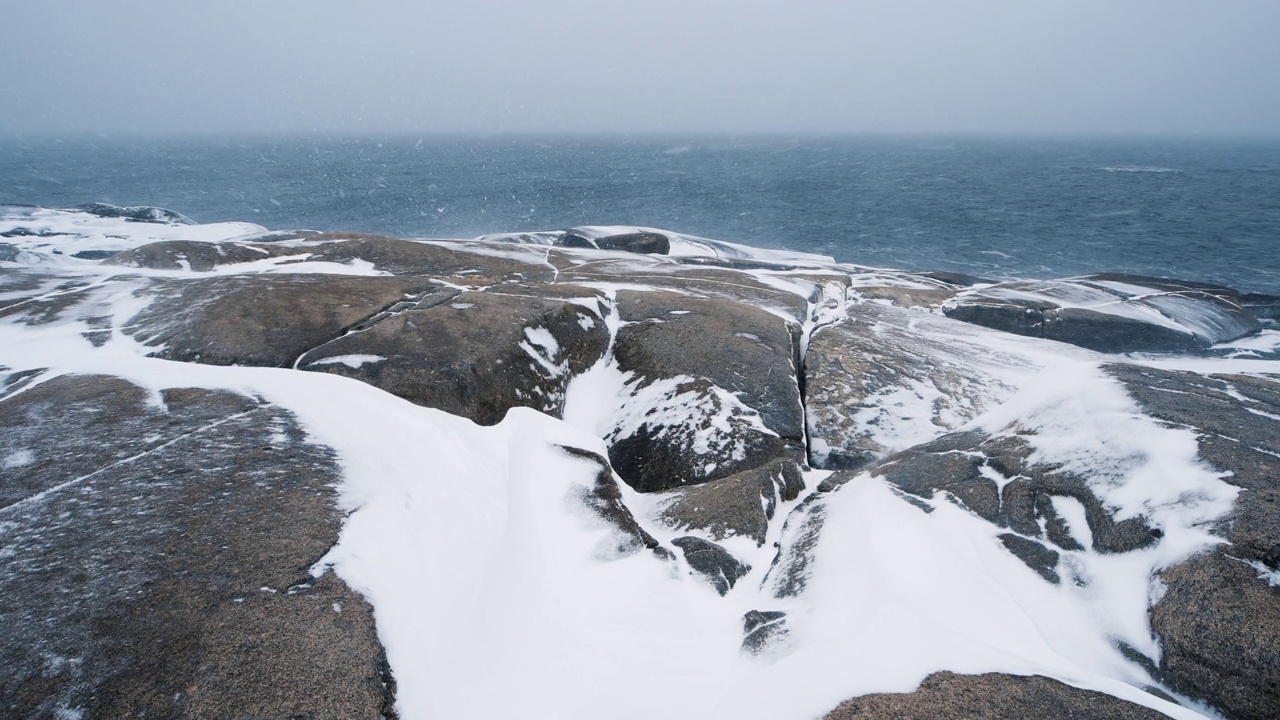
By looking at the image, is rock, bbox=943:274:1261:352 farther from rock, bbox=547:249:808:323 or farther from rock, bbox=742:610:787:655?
rock, bbox=742:610:787:655

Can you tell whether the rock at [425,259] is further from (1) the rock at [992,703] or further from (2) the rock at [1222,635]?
(2) the rock at [1222,635]

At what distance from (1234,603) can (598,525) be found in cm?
1013

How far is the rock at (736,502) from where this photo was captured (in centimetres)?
1262

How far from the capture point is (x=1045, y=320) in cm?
3173

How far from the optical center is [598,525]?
12062 mm

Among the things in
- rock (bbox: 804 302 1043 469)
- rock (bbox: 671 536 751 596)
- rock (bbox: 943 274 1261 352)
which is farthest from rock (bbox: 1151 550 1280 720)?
rock (bbox: 943 274 1261 352)

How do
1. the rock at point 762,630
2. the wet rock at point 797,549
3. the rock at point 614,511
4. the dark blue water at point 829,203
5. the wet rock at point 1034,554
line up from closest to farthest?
1. the rock at point 762,630
2. the wet rock at point 1034,554
3. the wet rock at point 797,549
4. the rock at point 614,511
5. the dark blue water at point 829,203

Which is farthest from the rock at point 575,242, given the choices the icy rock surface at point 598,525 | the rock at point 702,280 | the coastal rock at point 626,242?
the icy rock surface at point 598,525

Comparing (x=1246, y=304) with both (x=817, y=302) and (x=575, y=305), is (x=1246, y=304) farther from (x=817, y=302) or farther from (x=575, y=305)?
(x=575, y=305)

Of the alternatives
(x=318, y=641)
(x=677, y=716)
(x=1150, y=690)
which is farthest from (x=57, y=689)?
(x=1150, y=690)

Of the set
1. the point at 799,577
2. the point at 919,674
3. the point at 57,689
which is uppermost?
the point at 57,689

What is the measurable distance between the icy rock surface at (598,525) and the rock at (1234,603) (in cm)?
4

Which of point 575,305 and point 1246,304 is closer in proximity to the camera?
point 575,305

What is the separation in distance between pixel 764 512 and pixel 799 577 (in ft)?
8.80
